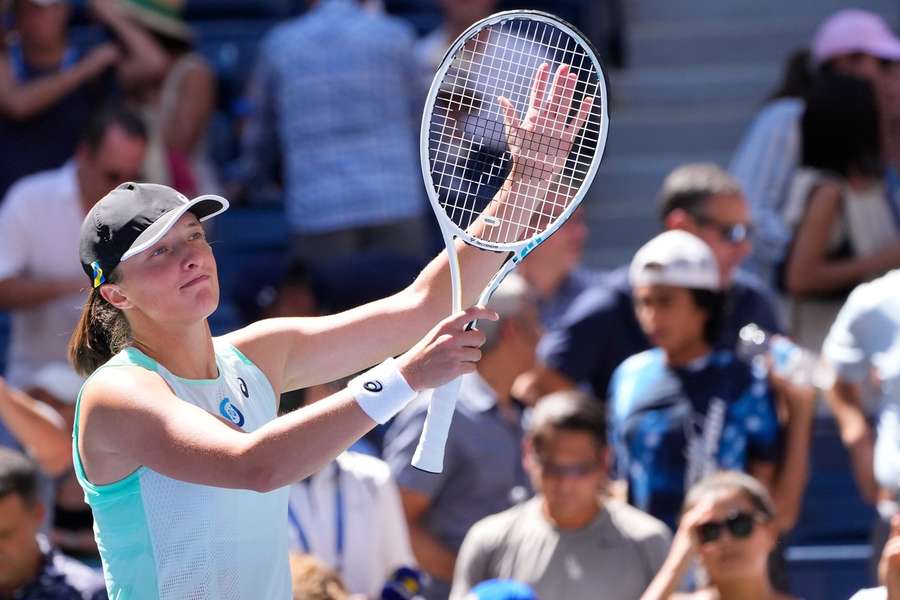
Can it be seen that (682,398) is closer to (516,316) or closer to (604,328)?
(604,328)

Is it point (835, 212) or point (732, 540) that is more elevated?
point (835, 212)

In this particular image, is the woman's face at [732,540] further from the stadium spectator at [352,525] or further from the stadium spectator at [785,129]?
the stadium spectator at [785,129]

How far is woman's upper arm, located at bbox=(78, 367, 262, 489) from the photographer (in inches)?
94.3

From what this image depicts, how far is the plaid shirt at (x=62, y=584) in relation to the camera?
4062mm

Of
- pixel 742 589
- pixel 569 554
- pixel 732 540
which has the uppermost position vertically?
pixel 732 540

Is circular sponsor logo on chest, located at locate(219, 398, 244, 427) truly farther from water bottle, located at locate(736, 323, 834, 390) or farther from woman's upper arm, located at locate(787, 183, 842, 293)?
woman's upper arm, located at locate(787, 183, 842, 293)

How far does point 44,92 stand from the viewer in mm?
6332

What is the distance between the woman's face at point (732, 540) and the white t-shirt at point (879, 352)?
2.03 ft

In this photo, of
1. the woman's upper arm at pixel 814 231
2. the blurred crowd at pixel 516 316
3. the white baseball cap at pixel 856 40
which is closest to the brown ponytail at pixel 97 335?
the blurred crowd at pixel 516 316

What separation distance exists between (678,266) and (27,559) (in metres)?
1.98

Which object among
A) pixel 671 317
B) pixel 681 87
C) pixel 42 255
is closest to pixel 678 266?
pixel 671 317

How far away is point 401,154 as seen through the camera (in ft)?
20.5

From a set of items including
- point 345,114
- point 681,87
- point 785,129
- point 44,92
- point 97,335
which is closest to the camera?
point 97,335

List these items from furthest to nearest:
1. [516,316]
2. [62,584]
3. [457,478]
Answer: [516,316], [457,478], [62,584]
